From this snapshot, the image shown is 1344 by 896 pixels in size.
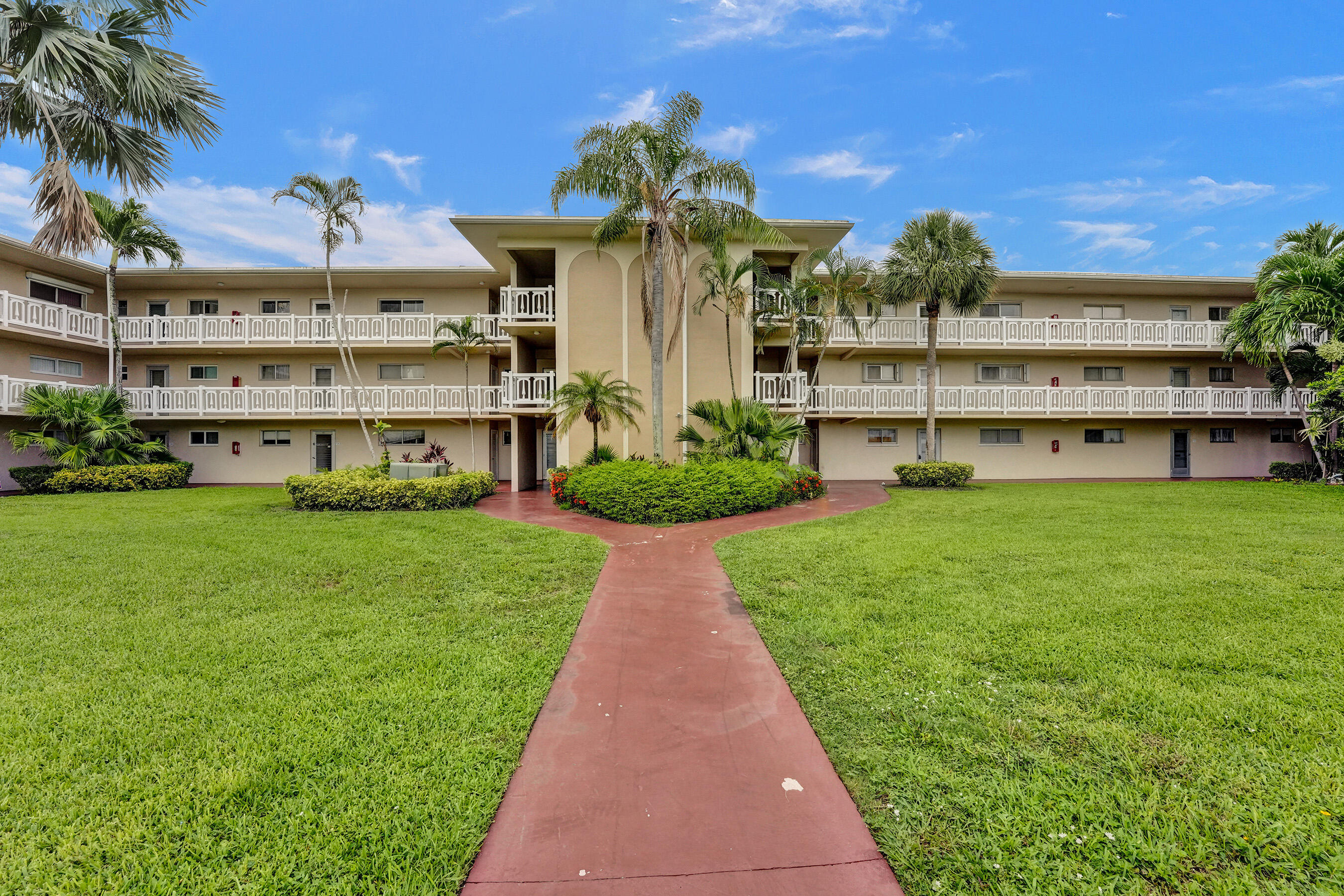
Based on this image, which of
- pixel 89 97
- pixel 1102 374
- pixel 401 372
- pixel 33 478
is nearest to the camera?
pixel 89 97

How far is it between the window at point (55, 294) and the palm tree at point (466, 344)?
1191cm

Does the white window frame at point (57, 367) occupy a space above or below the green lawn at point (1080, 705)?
above

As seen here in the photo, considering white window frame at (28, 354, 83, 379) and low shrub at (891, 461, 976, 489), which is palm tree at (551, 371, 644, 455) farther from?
white window frame at (28, 354, 83, 379)

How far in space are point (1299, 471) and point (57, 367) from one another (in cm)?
4106

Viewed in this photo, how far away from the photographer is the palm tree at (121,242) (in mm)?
17422

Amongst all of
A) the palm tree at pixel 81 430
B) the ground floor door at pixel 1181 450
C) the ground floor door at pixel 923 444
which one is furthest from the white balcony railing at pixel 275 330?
the ground floor door at pixel 1181 450

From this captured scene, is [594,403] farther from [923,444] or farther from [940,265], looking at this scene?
[923,444]

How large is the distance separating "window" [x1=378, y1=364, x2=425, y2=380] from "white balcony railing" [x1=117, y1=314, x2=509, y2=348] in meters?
1.62

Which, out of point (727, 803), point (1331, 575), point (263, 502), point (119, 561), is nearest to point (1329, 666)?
point (1331, 575)

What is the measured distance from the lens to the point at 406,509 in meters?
13.1

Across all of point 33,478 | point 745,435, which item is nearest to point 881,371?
point 745,435

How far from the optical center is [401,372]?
21.1 m

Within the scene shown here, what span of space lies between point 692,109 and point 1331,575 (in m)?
13.5

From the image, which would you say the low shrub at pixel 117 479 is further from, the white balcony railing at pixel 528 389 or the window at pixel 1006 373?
the window at pixel 1006 373
